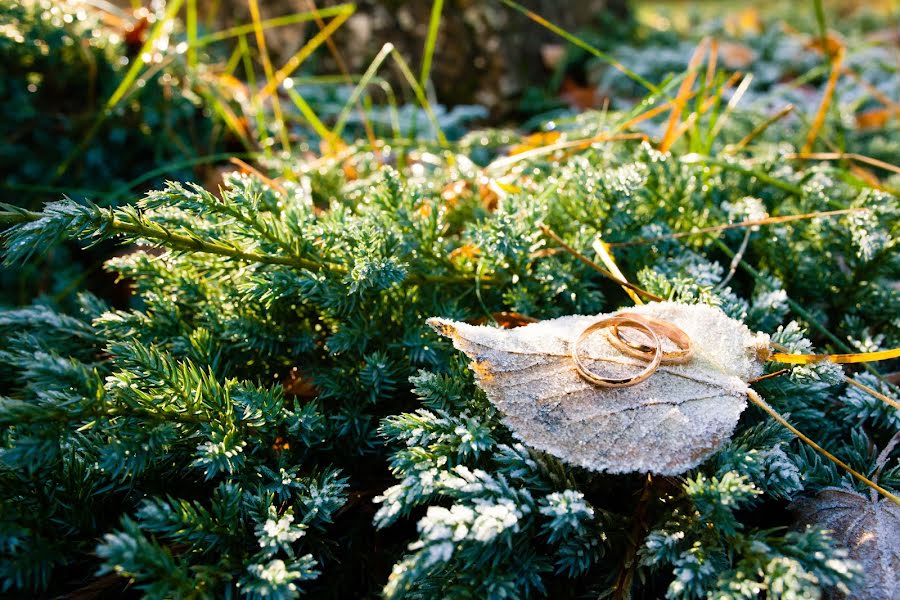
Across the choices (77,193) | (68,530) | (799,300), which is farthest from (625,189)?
(77,193)

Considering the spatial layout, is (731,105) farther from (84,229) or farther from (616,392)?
(84,229)

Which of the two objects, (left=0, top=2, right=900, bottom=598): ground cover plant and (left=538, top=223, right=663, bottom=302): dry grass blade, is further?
(left=538, top=223, right=663, bottom=302): dry grass blade

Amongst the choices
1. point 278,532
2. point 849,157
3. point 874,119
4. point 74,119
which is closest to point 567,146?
point 849,157

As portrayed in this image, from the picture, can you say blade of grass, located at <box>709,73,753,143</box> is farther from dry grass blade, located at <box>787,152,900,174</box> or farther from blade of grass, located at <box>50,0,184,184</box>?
blade of grass, located at <box>50,0,184,184</box>

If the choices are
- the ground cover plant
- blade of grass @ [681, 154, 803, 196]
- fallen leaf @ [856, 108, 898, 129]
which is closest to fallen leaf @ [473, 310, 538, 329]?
the ground cover plant

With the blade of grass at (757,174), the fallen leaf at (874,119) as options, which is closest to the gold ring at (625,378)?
the blade of grass at (757,174)

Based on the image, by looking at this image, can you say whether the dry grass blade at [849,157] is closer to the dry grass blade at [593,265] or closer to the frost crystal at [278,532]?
the dry grass blade at [593,265]
